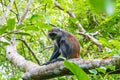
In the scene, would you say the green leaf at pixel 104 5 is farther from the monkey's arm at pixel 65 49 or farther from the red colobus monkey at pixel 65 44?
the monkey's arm at pixel 65 49

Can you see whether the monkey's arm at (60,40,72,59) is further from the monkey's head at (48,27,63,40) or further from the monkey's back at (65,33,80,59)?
the monkey's head at (48,27,63,40)

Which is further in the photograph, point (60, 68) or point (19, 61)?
point (19, 61)

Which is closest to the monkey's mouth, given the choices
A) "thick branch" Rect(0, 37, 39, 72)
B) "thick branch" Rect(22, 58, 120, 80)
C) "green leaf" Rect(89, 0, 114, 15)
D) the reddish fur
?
the reddish fur

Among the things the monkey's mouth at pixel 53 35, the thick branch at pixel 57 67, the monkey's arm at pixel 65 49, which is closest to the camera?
the thick branch at pixel 57 67

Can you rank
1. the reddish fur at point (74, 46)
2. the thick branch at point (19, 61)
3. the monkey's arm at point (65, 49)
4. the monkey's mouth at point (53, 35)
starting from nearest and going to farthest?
the thick branch at point (19, 61) → the reddish fur at point (74, 46) → the monkey's arm at point (65, 49) → the monkey's mouth at point (53, 35)

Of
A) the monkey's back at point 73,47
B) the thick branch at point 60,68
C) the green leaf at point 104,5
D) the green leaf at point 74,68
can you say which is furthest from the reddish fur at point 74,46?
the green leaf at point 104,5

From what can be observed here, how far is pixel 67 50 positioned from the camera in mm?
4078

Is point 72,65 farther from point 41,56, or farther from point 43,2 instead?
point 41,56

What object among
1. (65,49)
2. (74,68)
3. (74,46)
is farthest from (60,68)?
(65,49)

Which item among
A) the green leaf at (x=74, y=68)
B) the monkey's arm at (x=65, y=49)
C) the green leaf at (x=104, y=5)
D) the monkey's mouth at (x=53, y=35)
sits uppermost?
the green leaf at (x=104, y=5)

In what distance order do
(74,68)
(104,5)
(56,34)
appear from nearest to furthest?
(104,5)
(74,68)
(56,34)

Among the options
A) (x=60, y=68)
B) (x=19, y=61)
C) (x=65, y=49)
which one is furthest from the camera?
(x=65, y=49)

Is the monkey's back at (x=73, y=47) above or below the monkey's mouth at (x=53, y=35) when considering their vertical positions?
below

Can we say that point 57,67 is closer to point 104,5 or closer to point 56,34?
point 104,5
